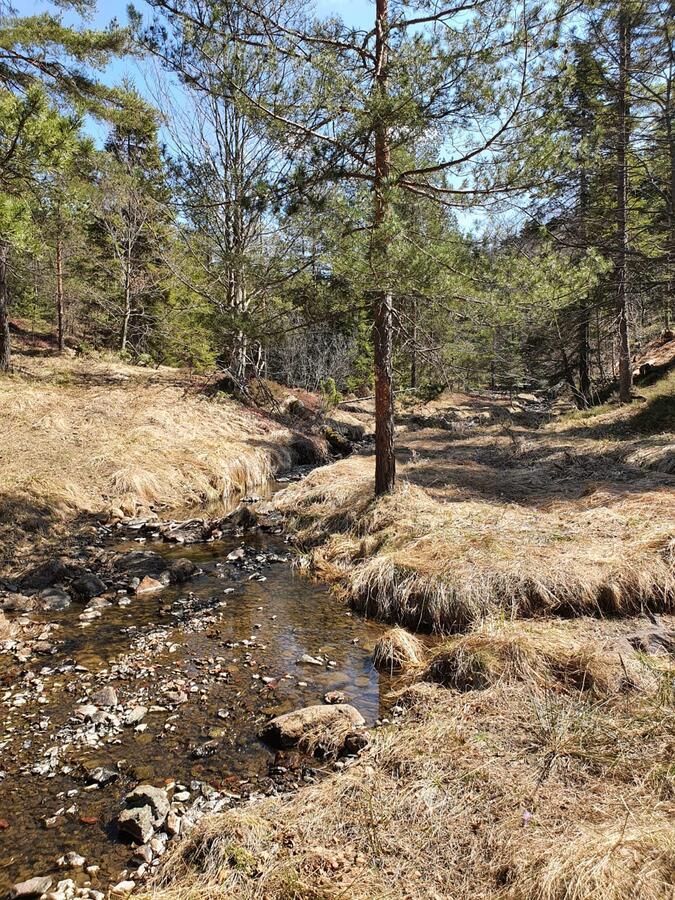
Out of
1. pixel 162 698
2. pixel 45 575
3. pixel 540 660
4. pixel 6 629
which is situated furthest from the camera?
pixel 45 575

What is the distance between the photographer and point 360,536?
28.5ft

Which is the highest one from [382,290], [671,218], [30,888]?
[671,218]

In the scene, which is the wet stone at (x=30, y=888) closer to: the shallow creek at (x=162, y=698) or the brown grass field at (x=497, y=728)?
the shallow creek at (x=162, y=698)

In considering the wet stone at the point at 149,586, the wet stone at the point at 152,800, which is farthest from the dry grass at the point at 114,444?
the wet stone at the point at 152,800

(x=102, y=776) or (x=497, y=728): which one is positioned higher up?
(x=497, y=728)

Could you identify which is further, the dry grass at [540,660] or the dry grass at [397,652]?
the dry grass at [397,652]

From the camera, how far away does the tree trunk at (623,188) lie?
1219 cm

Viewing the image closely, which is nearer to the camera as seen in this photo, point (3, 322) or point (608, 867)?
point (608, 867)

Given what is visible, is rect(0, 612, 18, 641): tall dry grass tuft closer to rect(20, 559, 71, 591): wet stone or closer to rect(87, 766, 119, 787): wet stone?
rect(20, 559, 71, 591): wet stone

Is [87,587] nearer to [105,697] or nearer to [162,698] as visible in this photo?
[105,697]

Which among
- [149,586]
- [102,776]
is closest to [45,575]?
[149,586]

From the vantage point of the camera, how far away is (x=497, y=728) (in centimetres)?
380

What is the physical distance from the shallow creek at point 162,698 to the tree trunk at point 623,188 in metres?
9.77

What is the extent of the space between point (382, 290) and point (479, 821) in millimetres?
5591
